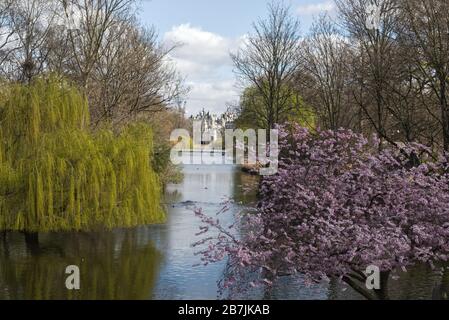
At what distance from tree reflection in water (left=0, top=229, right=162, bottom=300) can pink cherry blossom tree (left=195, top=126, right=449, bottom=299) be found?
4.30 metres

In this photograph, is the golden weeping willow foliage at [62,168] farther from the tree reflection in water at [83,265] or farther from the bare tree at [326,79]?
the bare tree at [326,79]

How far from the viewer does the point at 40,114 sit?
14.6 metres

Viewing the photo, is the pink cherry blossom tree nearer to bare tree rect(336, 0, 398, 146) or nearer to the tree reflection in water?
the tree reflection in water

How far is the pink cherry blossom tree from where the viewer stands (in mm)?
6961

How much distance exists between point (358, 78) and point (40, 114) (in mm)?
11296

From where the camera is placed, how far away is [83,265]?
44.8 ft

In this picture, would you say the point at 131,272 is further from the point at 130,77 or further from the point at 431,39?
the point at 130,77

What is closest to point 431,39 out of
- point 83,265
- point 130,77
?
point 83,265

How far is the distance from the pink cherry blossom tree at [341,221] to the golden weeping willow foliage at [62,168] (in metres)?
7.09

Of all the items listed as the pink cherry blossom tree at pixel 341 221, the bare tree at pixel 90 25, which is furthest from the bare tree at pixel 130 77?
the pink cherry blossom tree at pixel 341 221

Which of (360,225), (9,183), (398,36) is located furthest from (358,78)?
(360,225)

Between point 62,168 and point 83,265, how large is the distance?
2.36 meters

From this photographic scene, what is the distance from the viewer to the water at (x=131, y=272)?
36.9ft
